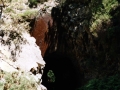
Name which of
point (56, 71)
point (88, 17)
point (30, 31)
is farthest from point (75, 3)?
point (56, 71)

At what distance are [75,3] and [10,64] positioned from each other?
4.73 meters

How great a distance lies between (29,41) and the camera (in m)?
11.1

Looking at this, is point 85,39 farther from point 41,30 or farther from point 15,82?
point 15,82

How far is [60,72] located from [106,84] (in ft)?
12.0

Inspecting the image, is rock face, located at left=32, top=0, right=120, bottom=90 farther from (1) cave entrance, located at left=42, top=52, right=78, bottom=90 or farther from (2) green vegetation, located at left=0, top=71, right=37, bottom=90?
(2) green vegetation, located at left=0, top=71, right=37, bottom=90

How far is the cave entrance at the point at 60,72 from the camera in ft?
38.5

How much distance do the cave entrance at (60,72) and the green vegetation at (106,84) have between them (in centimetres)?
226

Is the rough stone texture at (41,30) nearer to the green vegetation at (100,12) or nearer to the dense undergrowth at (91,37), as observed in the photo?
the dense undergrowth at (91,37)

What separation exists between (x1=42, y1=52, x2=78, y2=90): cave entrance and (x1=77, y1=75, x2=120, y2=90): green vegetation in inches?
88.9

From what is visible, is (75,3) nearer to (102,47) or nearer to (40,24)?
(40,24)

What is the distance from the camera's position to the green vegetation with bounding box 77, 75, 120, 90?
8734mm

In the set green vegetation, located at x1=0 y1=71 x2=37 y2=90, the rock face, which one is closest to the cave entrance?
the rock face

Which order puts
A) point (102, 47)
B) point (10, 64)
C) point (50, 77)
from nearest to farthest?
point (10, 64) → point (102, 47) → point (50, 77)

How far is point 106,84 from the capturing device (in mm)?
8961
